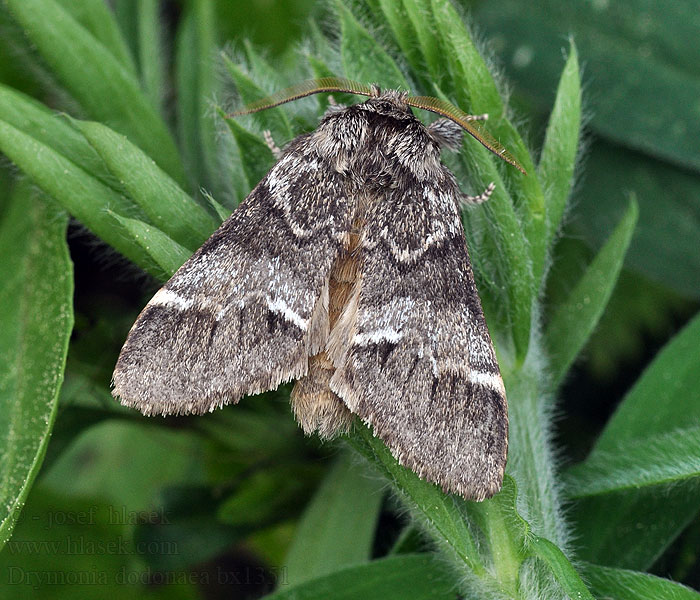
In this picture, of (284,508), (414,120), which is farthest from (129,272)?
(414,120)

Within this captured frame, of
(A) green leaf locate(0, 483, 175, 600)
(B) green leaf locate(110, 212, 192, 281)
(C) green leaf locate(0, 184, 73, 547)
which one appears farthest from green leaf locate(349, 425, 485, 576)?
(A) green leaf locate(0, 483, 175, 600)

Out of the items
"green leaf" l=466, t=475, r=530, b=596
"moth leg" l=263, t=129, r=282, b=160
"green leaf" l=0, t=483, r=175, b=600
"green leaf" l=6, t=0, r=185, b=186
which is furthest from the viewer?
"green leaf" l=0, t=483, r=175, b=600

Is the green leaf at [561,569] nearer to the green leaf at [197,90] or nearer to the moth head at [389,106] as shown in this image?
the moth head at [389,106]

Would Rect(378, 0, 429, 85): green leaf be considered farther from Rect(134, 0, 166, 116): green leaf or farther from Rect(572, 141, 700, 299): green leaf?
Rect(572, 141, 700, 299): green leaf

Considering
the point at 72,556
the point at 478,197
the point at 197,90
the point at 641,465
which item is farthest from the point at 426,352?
the point at 72,556

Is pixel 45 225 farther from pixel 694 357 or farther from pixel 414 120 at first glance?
pixel 694 357

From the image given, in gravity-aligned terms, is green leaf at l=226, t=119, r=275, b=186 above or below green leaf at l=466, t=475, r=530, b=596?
above
